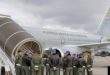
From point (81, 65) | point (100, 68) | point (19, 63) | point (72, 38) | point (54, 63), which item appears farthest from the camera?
point (72, 38)

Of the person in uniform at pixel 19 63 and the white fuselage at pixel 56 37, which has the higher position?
the white fuselage at pixel 56 37

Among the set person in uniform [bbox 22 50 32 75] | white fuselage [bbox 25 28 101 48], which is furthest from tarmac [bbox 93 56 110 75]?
person in uniform [bbox 22 50 32 75]

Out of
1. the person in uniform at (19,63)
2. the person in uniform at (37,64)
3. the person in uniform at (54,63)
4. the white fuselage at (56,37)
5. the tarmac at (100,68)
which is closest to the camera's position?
the person in uniform at (19,63)

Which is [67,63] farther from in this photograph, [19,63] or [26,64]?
[19,63]

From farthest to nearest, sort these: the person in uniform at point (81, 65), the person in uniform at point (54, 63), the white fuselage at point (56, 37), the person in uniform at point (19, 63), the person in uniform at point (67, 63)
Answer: the white fuselage at point (56, 37) < the person in uniform at point (81, 65) < the person in uniform at point (67, 63) < the person in uniform at point (54, 63) < the person in uniform at point (19, 63)

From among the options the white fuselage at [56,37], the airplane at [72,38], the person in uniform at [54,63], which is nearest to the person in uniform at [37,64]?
the person in uniform at [54,63]

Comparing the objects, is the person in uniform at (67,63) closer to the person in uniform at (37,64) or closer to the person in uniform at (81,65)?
the person in uniform at (81,65)

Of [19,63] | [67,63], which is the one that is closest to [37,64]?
[19,63]

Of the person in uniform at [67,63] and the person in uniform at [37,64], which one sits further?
the person in uniform at [67,63]

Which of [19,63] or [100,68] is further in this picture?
[100,68]

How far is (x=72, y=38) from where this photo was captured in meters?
33.0

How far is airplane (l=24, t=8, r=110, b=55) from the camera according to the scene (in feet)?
88.7

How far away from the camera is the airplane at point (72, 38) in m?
27.0

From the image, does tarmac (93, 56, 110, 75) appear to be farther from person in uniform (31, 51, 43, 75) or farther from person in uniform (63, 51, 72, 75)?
person in uniform (31, 51, 43, 75)
